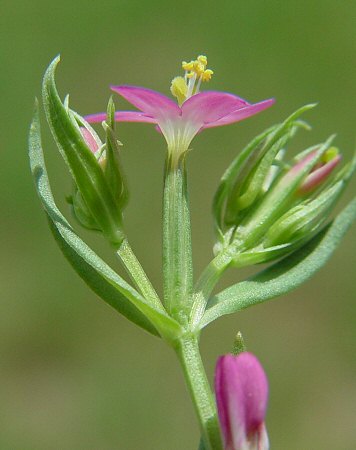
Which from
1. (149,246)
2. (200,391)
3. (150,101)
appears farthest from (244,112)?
(149,246)

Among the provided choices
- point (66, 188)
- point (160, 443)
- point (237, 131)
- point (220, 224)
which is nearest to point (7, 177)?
point (66, 188)

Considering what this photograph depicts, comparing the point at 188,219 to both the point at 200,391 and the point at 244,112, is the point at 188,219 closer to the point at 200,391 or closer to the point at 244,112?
the point at 244,112

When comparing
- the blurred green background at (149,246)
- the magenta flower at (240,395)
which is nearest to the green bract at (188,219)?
the magenta flower at (240,395)

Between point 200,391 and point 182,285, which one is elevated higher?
point 182,285

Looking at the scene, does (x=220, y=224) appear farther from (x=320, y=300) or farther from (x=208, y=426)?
(x=320, y=300)

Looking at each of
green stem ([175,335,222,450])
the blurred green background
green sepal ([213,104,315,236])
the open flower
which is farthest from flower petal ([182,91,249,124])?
the blurred green background

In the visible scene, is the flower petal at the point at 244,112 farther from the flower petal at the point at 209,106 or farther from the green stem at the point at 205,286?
the green stem at the point at 205,286
